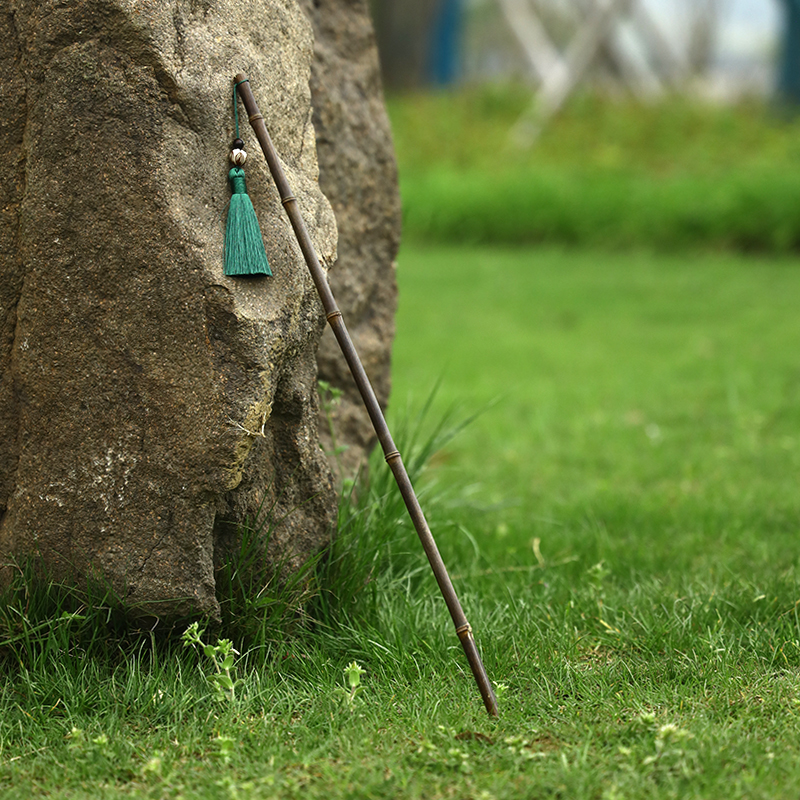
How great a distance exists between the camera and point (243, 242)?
238 centimetres

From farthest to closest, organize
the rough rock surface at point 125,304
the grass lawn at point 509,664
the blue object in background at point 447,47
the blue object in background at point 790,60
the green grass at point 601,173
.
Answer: the blue object in background at point 447,47, the blue object in background at point 790,60, the green grass at point 601,173, the rough rock surface at point 125,304, the grass lawn at point 509,664

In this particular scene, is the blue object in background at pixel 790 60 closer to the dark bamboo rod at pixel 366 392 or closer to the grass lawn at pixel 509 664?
the grass lawn at pixel 509 664

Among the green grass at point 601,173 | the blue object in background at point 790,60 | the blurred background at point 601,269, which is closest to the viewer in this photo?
the blurred background at point 601,269

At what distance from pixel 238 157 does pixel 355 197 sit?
978mm

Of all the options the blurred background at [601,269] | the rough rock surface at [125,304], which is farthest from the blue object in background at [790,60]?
the rough rock surface at [125,304]

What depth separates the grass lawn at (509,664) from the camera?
2.17m

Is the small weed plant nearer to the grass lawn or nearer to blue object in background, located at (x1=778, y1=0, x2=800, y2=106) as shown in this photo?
the grass lawn

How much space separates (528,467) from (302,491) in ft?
7.16

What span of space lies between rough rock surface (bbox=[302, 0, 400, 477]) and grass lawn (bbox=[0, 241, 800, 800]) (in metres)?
0.28

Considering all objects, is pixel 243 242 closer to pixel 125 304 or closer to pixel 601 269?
pixel 125 304

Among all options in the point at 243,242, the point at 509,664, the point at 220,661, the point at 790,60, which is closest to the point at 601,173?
the point at 790,60

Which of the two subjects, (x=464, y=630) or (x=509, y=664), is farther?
(x=509, y=664)

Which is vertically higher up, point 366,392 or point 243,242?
point 243,242

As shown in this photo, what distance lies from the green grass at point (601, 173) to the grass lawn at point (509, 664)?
15.6 feet
